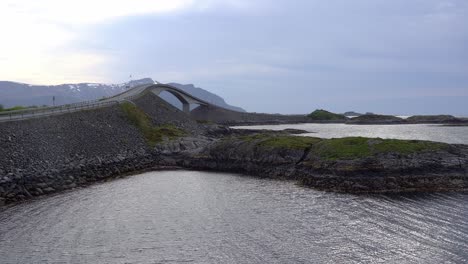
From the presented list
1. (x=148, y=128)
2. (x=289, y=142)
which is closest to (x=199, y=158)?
(x=289, y=142)

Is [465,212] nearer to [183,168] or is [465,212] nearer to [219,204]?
[219,204]

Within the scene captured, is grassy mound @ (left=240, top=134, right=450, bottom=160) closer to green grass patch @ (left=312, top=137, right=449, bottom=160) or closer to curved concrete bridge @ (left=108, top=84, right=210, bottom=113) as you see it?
green grass patch @ (left=312, top=137, right=449, bottom=160)

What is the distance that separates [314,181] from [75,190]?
26161 millimetres

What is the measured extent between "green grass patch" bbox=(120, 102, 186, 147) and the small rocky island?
0.63 m

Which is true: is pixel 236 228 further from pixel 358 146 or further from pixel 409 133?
pixel 409 133

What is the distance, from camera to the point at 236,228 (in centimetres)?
3108

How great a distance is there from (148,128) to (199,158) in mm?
20420

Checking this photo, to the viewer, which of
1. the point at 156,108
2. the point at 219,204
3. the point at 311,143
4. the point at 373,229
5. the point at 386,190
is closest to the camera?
the point at 373,229

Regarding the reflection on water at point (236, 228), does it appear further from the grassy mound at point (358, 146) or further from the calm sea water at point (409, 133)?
the calm sea water at point (409, 133)

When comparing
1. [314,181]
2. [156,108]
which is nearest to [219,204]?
[314,181]

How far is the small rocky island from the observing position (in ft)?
147

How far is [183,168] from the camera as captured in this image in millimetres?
67375

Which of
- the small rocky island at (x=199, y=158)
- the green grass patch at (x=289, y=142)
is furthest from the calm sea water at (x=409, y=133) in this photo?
the small rocky island at (x=199, y=158)

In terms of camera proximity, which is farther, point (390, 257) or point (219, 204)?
point (219, 204)
